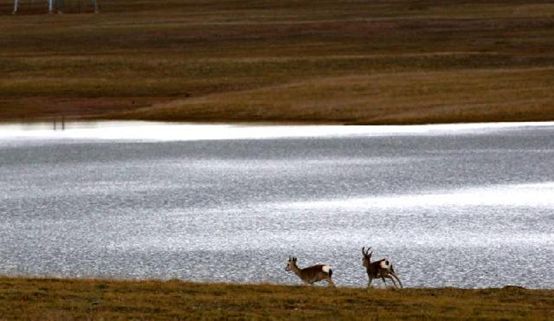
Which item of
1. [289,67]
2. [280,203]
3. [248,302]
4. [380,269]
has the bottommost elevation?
[248,302]

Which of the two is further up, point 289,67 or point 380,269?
point 289,67

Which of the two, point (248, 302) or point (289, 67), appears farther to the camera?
point (289, 67)

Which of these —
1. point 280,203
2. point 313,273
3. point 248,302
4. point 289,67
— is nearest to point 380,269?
point 313,273

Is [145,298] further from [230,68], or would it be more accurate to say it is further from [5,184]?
[230,68]

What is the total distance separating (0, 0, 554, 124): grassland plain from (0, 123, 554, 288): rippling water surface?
27.6 ft

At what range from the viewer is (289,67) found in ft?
278

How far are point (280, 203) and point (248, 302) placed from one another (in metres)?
15.8

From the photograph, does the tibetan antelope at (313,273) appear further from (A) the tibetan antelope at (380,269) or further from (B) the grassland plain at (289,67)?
(B) the grassland plain at (289,67)

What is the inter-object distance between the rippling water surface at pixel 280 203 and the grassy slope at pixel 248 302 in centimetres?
264

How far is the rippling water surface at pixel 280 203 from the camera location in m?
23.3

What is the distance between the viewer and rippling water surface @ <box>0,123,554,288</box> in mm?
23344

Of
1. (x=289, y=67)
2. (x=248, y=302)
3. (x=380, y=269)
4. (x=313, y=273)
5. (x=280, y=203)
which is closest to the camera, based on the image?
(x=248, y=302)

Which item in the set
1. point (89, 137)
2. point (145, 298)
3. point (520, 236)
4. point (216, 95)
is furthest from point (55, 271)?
point (216, 95)

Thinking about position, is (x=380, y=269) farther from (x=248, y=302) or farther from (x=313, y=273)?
(x=248, y=302)
